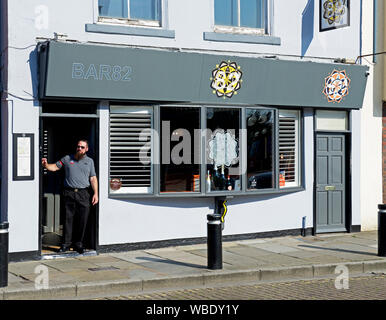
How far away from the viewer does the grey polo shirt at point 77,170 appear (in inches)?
442

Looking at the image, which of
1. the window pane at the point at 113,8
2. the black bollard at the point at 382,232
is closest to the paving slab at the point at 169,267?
the black bollard at the point at 382,232

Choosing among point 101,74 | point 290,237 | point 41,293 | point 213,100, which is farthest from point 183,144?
point 41,293

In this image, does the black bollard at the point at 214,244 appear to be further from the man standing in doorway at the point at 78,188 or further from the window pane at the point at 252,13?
the window pane at the point at 252,13

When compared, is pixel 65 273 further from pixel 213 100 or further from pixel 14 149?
pixel 213 100

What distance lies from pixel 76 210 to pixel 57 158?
1.35 metres

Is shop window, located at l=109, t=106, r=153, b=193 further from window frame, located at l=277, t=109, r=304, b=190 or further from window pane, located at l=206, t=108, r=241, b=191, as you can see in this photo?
window frame, located at l=277, t=109, r=304, b=190

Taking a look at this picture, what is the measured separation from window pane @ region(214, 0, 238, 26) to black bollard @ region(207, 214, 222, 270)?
4.43 m

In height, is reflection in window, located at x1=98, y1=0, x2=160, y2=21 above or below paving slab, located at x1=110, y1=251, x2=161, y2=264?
above

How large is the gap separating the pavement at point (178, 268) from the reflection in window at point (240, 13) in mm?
4264

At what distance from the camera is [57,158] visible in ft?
40.1

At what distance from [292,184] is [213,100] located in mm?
2656

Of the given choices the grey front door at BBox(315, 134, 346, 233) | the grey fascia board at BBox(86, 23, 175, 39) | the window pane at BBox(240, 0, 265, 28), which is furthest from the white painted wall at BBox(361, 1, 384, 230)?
the grey fascia board at BBox(86, 23, 175, 39)

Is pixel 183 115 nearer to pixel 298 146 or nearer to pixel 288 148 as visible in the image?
pixel 288 148

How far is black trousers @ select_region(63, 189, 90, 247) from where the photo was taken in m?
11.3
